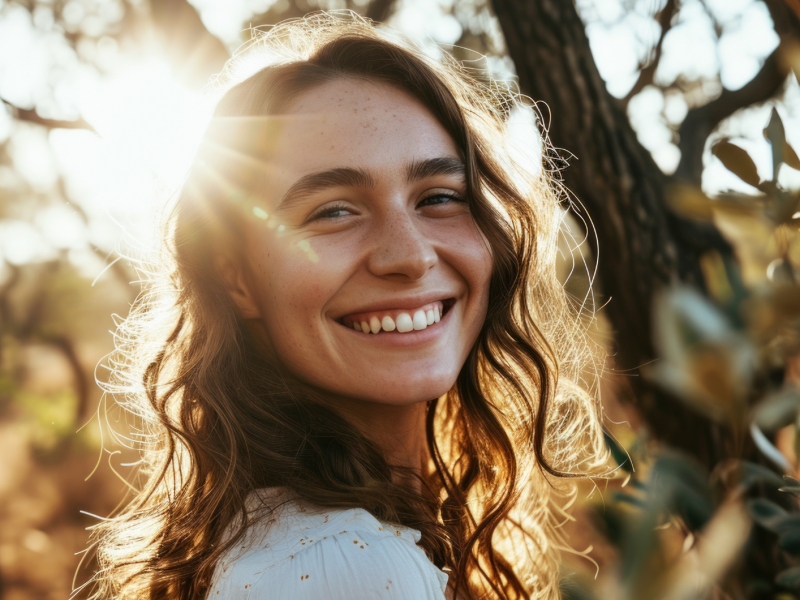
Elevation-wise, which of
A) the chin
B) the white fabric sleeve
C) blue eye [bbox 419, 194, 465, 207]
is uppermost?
blue eye [bbox 419, 194, 465, 207]

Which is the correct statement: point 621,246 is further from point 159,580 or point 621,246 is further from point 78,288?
point 78,288

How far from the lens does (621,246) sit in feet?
7.75

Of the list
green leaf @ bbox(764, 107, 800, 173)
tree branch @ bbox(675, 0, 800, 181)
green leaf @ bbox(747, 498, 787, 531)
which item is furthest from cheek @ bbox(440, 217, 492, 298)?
tree branch @ bbox(675, 0, 800, 181)

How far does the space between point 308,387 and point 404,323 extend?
0.97ft

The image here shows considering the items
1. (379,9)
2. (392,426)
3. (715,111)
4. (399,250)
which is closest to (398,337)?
(399,250)

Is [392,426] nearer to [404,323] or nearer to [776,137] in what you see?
[404,323]

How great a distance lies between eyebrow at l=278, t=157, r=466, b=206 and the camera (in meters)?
1.31

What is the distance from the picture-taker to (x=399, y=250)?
51.1 inches

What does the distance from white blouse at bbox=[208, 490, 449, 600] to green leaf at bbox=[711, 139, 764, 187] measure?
2.48 ft

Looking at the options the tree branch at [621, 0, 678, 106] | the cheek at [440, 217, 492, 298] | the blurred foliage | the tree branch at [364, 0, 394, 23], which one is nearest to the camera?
the blurred foliage

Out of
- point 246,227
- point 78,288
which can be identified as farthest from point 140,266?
point 78,288

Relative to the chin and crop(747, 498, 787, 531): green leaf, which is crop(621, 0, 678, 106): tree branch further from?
crop(747, 498, 787, 531): green leaf

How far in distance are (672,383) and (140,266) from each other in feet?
5.84

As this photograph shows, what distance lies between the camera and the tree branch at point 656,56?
398 centimetres
